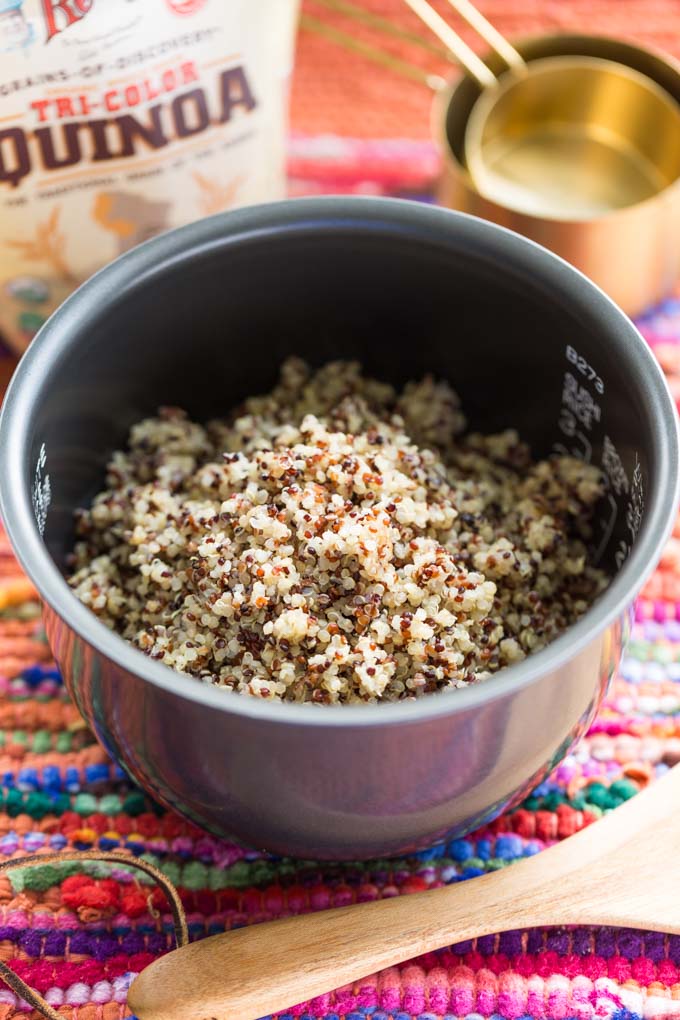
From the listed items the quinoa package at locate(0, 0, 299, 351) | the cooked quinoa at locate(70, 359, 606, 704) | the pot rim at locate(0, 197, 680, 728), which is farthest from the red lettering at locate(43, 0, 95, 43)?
the cooked quinoa at locate(70, 359, 606, 704)

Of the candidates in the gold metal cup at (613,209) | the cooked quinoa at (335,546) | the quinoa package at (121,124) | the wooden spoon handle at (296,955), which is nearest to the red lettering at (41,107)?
the quinoa package at (121,124)

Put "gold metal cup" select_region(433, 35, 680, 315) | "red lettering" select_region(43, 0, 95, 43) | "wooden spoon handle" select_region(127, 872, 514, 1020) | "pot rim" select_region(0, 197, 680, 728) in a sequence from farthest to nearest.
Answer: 1. "gold metal cup" select_region(433, 35, 680, 315)
2. "red lettering" select_region(43, 0, 95, 43)
3. "wooden spoon handle" select_region(127, 872, 514, 1020)
4. "pot rim" select_region(0, 197, 680, 728)

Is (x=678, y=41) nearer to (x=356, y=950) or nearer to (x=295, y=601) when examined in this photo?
(x=295, y=601)

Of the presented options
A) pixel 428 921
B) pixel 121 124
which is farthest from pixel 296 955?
pixel 121 124

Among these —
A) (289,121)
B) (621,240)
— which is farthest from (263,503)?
(289,121)

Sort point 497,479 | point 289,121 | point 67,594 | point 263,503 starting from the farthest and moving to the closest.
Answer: point 289,121 → point 497,479 → point 263,503 → point 67,594

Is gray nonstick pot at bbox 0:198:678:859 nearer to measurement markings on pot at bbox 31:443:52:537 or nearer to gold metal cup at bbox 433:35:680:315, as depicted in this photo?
measurement markings on pot at bbox 31:443:52:537

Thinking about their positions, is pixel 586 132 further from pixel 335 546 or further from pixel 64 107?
pixel 335 546
